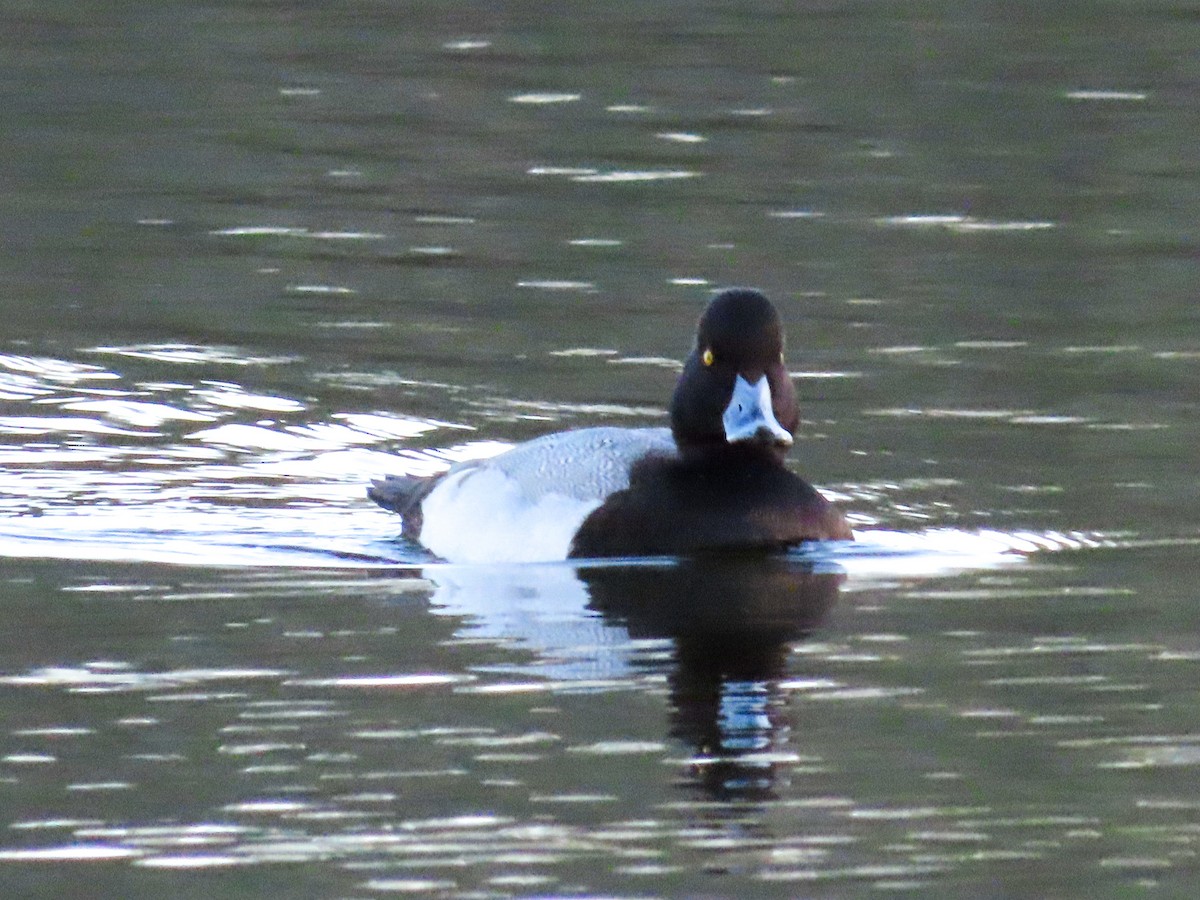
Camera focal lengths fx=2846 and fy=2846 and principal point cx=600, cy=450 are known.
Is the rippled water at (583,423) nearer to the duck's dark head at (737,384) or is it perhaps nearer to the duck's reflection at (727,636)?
the duck's reflection at (727,636)

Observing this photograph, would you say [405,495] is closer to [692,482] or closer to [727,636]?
[692,482]

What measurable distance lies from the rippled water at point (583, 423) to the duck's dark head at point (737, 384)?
51 centimetres

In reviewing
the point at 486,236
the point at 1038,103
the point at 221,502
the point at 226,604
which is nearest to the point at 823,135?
the point at 1038,103

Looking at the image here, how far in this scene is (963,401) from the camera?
42.7 feet

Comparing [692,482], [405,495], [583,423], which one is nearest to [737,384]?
[692,482]

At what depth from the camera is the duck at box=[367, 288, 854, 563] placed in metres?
10.5

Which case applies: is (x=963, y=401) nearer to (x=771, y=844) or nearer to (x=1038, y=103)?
(x=771, y=844)

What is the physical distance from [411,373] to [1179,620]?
17.5 feet

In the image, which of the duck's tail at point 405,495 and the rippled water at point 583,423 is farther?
the duck's tail at point 405,495

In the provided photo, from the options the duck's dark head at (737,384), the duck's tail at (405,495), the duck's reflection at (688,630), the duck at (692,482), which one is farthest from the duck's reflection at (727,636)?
the duck's tail at (405,495)

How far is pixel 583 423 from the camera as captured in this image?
13.0 m

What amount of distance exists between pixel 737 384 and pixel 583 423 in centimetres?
262

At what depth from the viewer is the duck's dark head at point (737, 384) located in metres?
10.4

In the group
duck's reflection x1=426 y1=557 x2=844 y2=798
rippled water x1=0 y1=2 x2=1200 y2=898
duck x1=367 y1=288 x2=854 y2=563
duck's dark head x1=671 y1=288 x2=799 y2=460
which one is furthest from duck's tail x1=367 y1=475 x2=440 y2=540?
duck's dark head x1=671 y1=288 x2=799 y2=460
